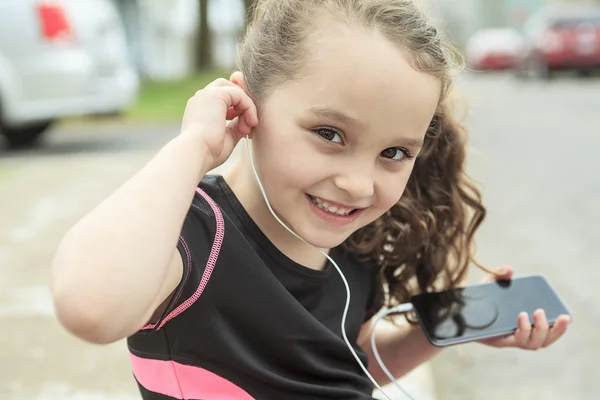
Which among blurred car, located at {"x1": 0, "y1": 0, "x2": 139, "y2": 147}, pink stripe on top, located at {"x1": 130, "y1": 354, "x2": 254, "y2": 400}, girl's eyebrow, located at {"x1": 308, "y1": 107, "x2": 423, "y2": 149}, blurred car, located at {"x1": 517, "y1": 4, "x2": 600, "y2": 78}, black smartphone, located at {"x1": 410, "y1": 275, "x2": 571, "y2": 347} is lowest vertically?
blurred car, located at {"x1": 517, "y1": 4, "x2": 600, "y2": 78}

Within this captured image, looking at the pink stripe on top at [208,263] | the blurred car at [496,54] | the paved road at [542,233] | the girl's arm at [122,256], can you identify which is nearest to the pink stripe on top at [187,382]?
the pink stripe on top at [208,263]

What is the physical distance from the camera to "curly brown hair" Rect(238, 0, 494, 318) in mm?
1411

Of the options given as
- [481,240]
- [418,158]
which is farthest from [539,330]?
[481,240]

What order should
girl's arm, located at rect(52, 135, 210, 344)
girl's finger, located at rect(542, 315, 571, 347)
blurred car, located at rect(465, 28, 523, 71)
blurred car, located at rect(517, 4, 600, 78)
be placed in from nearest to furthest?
girl's arm, located at rect(52, 135, 210, 344)
girl's finger, located at rect(542, 315, 571, 347)
blurred car, located at rect(517, 4, 600, 78)
blurred car, located at rect(465, 28, 523, 71)

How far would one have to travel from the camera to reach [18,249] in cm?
349

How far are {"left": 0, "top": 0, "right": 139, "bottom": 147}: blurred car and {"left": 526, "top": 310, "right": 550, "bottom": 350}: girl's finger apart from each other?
205 inches

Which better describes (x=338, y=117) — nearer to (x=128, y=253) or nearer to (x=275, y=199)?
(x=275, y=199)

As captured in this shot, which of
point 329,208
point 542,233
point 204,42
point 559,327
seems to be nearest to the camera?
point 329,208

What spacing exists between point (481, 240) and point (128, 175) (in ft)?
7.60

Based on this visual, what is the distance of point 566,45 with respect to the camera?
13672 millimetres

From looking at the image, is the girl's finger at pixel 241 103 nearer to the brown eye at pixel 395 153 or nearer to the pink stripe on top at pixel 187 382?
the brown eye at pixel 395 153

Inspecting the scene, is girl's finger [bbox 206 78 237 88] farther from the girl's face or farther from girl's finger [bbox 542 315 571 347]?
girl's finger [bbox 542 315 571 347]

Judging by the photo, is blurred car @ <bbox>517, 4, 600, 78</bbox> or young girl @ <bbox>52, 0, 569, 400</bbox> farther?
blurred car @ <bbox>517, 4, 600, 78</bbox>

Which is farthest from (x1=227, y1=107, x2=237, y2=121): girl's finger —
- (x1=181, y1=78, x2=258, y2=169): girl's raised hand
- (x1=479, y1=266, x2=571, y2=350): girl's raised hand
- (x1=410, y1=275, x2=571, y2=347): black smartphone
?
(x1=479, y1=266, x2=571, y2=350): girl's raised hand
